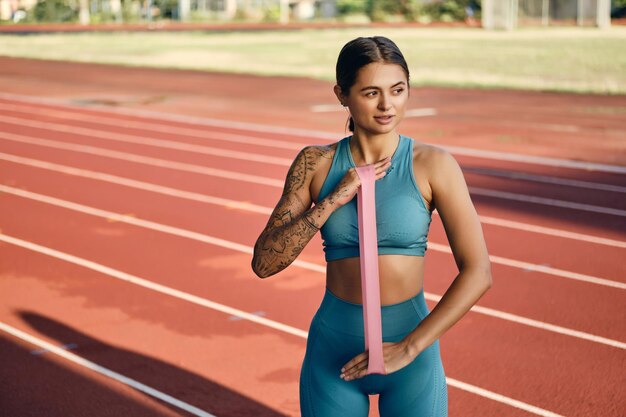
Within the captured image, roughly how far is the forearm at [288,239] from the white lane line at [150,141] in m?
9.60

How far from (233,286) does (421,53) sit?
27.9 m

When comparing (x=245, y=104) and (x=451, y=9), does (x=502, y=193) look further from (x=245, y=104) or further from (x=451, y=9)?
(x=451, y=9)

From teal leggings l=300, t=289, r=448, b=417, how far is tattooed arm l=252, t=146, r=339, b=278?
0.21 metres

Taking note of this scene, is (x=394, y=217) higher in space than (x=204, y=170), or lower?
higher

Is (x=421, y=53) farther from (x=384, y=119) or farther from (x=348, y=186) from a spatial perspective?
(x=348, y=186)

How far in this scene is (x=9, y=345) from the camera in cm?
567

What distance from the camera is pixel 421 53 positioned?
33688 mm

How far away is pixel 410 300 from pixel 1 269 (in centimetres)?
559

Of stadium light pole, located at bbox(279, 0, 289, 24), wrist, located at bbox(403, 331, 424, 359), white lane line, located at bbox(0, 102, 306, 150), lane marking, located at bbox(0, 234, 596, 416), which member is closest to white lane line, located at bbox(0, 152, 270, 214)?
lane marking, located at bbox(0, 234, 596, 416)

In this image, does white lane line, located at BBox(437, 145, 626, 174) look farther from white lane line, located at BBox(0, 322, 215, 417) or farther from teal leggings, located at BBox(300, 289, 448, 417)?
teal leggings, located at BBox(300, 289, 448, 417)

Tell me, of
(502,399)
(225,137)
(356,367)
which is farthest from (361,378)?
(225,137)

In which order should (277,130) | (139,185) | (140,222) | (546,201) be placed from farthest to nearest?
(277,130)
(139,185)
(546,201)
(140,222)

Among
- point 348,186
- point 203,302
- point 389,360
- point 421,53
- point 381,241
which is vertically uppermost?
point 348,186

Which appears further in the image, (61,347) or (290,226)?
(61,347)
